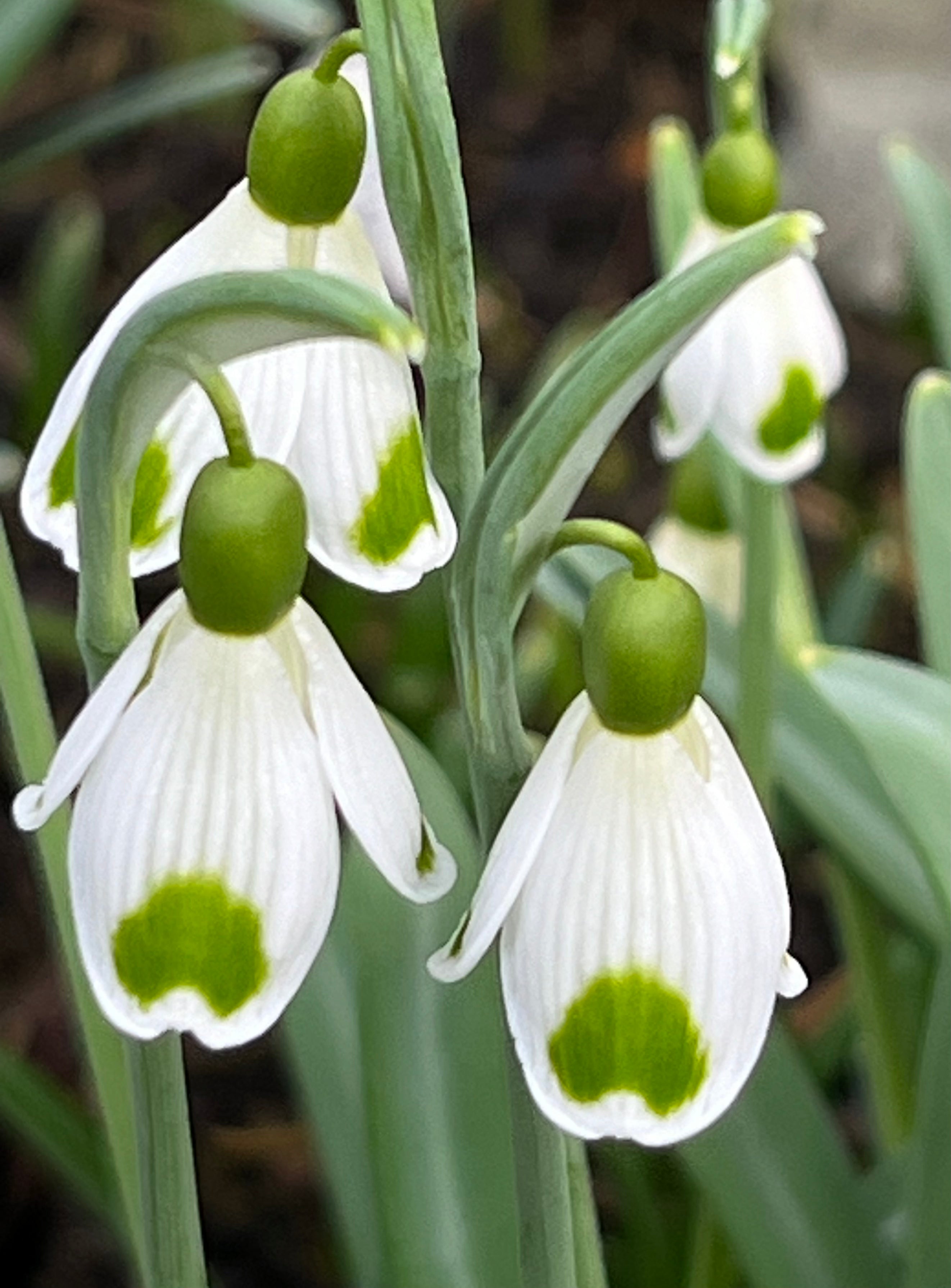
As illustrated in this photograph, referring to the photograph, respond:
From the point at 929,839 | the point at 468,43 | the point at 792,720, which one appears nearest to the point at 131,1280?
the point at 792,720

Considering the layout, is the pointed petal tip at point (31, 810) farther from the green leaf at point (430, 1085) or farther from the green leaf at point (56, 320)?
the green leaf at point (56, 320)

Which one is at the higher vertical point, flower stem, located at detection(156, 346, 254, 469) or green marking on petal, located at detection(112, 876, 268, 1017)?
flower stem, located at detection(156, 346, 254, 469)

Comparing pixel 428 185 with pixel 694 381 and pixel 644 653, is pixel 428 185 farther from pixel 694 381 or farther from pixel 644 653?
pixel 694 381

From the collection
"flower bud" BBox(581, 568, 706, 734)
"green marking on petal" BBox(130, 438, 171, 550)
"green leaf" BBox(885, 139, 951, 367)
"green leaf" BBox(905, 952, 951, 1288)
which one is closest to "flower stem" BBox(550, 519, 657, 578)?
"flower bud" BBox(581, 568, 706, 734)

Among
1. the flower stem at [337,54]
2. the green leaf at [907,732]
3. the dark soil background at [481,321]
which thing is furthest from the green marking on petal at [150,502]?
the dark soil background at [481,321]

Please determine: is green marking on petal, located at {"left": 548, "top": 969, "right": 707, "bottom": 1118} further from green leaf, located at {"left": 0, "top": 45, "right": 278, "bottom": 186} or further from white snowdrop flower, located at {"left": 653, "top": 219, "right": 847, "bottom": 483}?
green leaf, located at {"left": 0, "top": 45, "right": 278, "bottom": 186}
